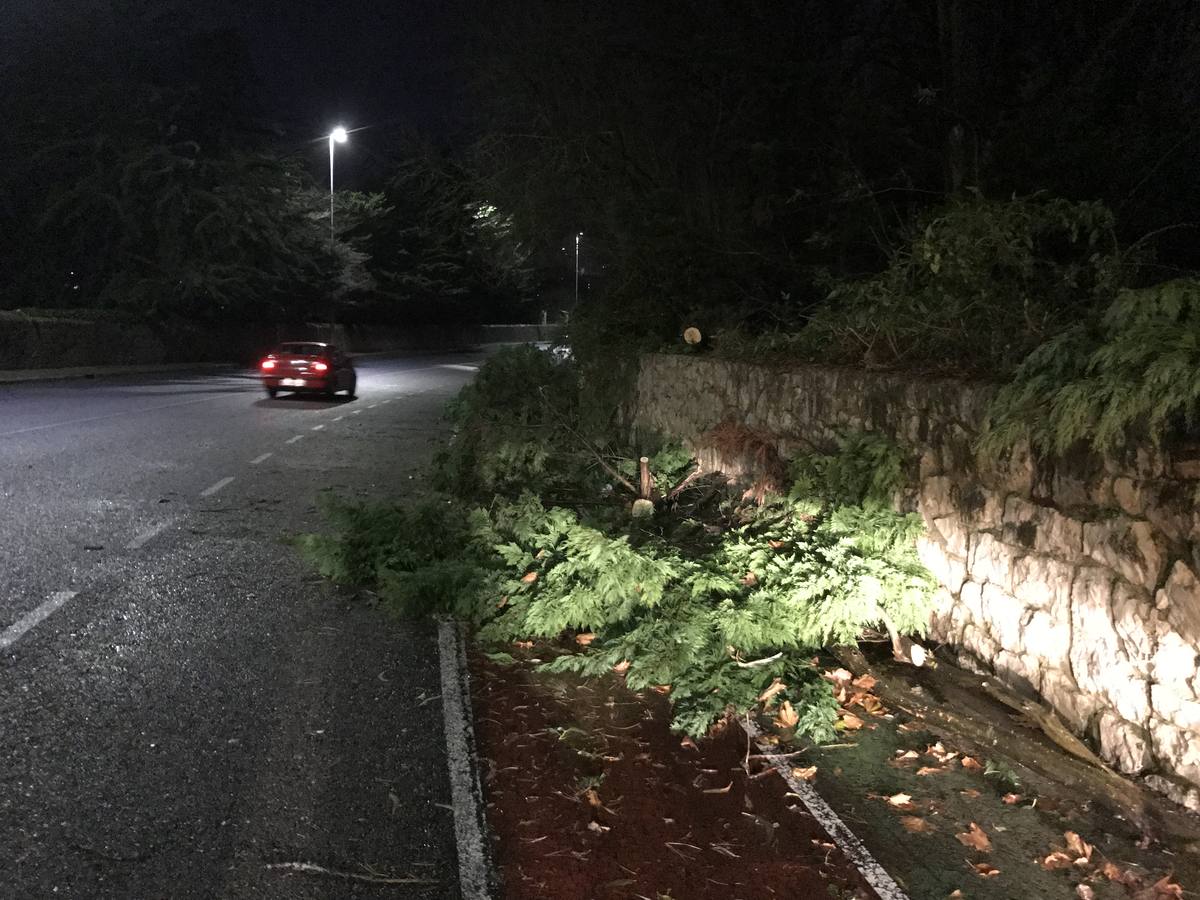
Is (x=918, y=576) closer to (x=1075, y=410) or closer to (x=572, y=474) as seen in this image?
(x=1075, y=410)

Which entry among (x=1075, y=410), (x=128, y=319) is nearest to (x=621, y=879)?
(x=1075, y=410)

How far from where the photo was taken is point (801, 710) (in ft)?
18.5

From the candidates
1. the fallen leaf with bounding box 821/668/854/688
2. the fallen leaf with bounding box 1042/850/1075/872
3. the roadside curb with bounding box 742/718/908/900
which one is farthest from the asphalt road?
the fallen leaf with bounding box 1042/850/1075/872

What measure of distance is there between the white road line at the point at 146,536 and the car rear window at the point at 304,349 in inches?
654

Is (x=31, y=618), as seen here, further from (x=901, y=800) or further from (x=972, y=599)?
(x=972, y=599)

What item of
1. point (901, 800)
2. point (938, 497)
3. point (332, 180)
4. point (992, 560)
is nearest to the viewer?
point (901, 800)

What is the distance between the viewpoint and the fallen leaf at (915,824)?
449cm

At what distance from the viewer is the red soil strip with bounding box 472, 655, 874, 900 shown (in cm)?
407

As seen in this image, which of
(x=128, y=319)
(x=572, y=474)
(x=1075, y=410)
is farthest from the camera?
(x=128, y=319)

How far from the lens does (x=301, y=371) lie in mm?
25766

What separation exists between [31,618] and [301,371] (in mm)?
19315

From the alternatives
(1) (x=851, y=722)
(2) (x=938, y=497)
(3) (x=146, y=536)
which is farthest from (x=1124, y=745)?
(3) (x=146, y=536)

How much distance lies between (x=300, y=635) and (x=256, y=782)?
7.15ft

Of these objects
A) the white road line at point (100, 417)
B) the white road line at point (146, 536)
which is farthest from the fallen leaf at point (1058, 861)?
the white road line at point (100, 417)
